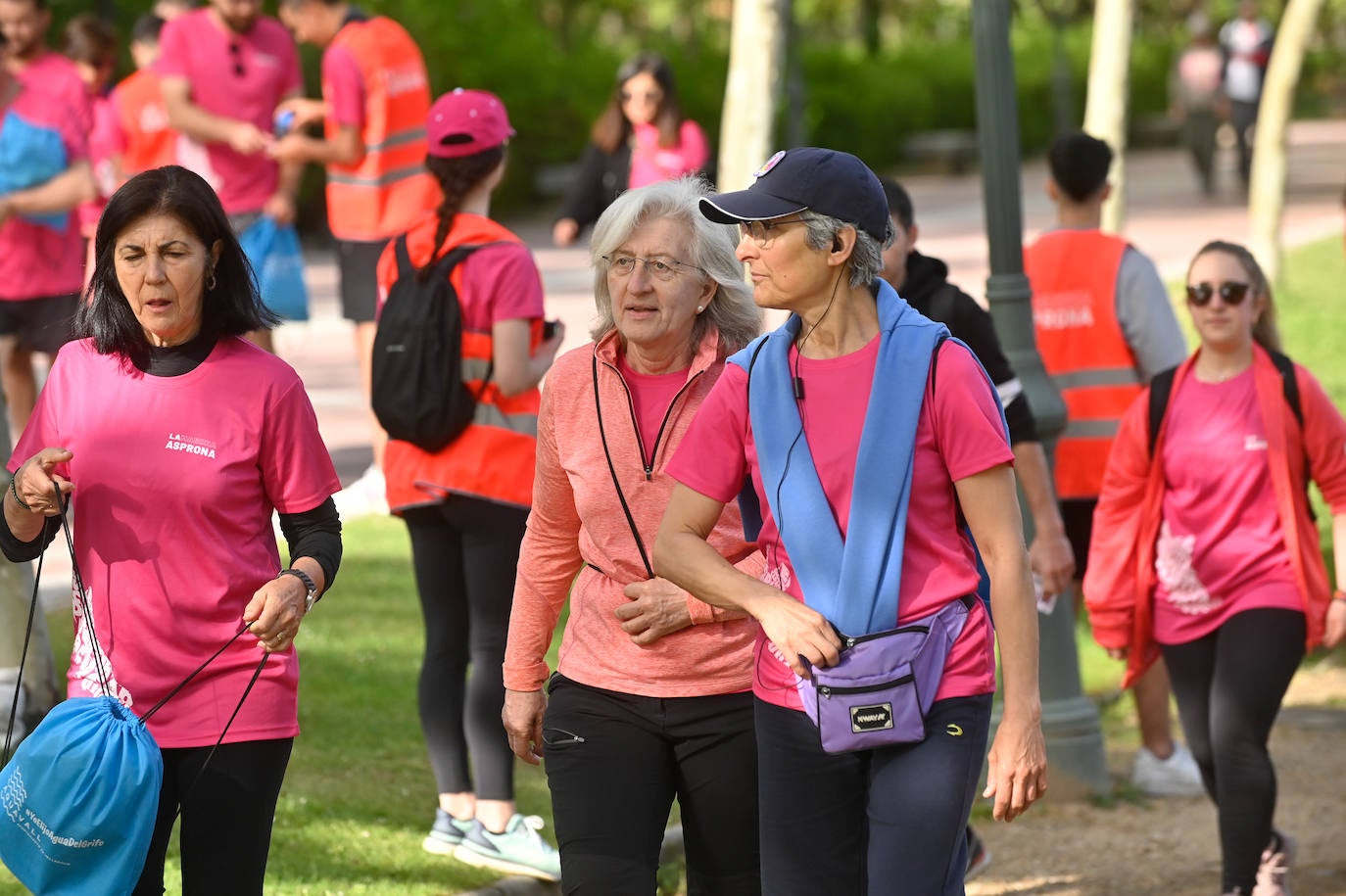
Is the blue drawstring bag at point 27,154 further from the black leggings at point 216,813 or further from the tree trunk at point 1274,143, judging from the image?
the tree trunk at point 1274,143

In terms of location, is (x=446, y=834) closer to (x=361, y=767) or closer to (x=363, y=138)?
(x=361, y=767)

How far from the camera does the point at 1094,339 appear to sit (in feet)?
24.3

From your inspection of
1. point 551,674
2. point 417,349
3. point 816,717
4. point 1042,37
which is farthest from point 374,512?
point 1042,37

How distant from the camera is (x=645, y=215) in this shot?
14.4 ft

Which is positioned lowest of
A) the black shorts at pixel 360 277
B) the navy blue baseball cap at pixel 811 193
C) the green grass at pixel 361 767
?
the green grass at pixel 361 767

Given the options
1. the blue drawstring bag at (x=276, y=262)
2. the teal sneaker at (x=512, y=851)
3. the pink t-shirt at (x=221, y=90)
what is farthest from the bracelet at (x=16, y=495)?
the pink t-shirt at (x=221, y=90)

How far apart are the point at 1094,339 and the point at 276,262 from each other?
4.30m

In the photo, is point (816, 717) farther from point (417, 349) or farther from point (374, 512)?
point (374, 512)

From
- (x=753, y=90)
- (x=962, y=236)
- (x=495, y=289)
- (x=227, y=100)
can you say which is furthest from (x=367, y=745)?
(x=962, y=236)

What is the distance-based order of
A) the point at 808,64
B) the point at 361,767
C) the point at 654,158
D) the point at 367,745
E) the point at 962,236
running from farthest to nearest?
1. the point at 808,64
2. the point at 962,236
3. the point at 654,158
4. the point at 367,745
5. the point at 361,767

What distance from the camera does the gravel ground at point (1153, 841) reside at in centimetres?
655

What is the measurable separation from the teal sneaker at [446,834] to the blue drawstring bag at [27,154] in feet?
14.3

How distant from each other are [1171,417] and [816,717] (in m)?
2.62

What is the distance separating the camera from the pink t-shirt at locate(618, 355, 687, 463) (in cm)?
436
